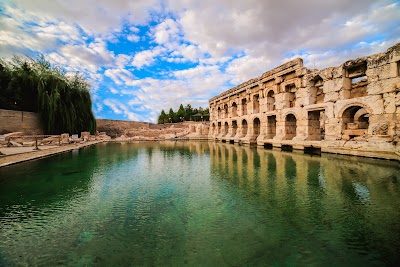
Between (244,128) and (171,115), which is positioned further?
(171,115)

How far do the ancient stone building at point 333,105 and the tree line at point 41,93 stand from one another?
68.5ft

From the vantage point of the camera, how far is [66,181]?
7.34m

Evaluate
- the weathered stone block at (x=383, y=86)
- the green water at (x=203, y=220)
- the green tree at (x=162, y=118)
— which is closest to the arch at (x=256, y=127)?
the weathered stone block at (x=383, y=86)

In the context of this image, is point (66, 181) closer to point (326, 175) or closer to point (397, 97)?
Answer: point (326, 175)

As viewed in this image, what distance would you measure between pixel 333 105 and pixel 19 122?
95.0ft

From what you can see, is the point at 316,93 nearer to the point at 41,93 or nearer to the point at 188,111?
the point at 41,93

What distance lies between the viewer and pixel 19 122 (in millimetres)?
21031

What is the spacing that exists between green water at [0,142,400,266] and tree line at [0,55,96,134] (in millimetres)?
18225

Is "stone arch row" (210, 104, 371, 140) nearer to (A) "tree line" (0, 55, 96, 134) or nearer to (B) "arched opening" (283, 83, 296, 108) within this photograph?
(B) "arched opening" (283, 83, 296, 108)

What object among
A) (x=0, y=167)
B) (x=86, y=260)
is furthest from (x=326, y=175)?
(x=0, y=167)

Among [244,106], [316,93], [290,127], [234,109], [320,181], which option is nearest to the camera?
[320,181]

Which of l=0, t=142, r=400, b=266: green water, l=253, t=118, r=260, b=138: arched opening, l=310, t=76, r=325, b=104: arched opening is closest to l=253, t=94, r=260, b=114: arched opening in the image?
l=253, t=118, r=260, b=138: arched opening

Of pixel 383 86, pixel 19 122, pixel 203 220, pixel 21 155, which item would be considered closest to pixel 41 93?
pixel 19 122

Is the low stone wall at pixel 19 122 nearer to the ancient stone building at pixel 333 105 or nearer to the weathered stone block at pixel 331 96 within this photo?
the ancient stone building at pixel 333 105
